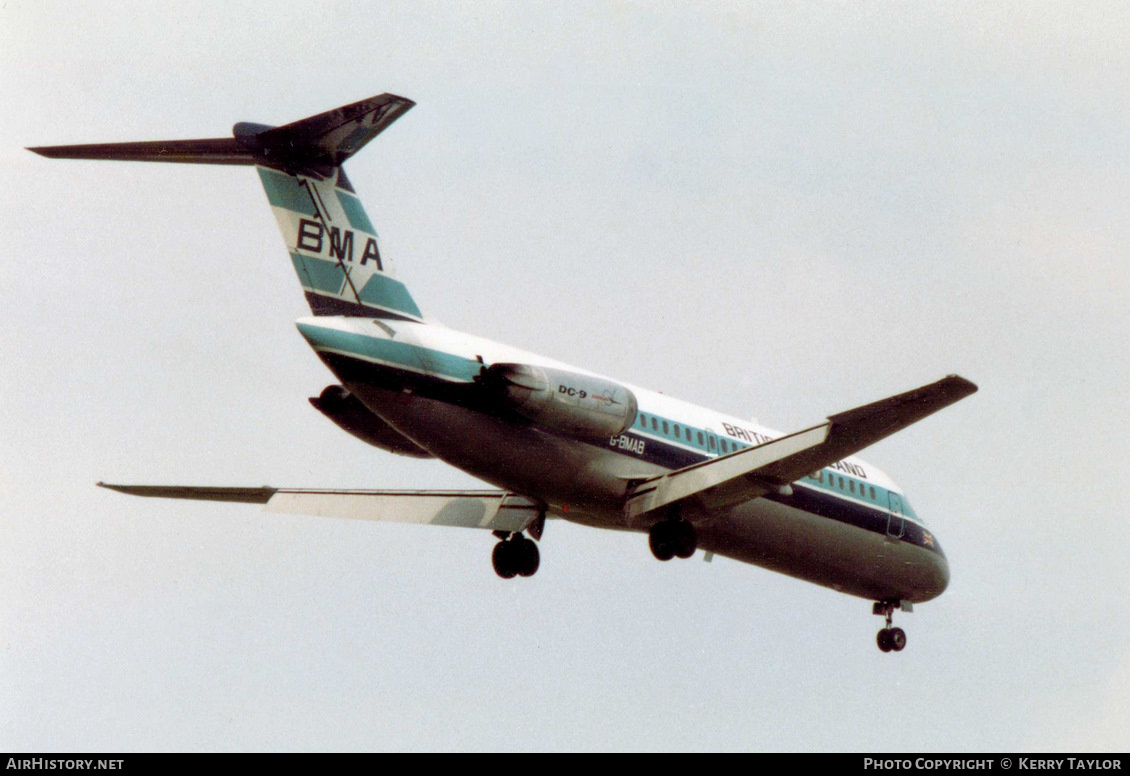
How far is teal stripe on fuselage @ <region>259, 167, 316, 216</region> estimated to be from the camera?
21.9 meters

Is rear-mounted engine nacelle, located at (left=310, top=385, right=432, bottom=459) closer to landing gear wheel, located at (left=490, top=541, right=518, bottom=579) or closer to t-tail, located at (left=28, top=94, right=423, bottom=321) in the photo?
t-tail, located at (left=28, top=94, right=423, bottom=321)

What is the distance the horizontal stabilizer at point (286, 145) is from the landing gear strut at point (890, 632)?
14233mm

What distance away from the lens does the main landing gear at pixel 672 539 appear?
24.6m

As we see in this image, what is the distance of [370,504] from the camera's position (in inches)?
1054

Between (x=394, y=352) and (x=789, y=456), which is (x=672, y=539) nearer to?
(x=789, y=456)

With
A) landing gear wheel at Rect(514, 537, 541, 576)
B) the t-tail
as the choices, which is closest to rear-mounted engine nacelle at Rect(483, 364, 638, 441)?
the t-tail

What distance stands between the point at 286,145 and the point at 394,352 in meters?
3.25

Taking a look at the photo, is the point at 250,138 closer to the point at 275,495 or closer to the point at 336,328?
the point at 336,328

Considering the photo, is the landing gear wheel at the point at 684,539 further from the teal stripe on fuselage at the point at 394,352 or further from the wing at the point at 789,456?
the teal stripe on fuselage at the point at 394,352

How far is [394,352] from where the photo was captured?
2191cm

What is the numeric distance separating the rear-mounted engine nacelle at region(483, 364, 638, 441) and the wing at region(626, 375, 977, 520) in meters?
1.40

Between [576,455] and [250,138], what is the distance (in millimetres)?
6774

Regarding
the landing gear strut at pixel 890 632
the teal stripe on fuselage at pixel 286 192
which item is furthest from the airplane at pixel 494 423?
the landing gear strut at pixel 890 632
